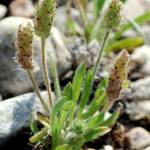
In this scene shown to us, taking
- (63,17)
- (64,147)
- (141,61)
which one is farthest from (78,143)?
(63,17)

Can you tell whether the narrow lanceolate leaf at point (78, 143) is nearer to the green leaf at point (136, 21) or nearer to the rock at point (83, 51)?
the rock at point (83, 51)

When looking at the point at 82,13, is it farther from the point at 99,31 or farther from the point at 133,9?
the point at 133,9

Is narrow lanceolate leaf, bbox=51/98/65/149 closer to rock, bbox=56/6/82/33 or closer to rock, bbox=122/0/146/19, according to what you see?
rock, bbox=56/6/82/33

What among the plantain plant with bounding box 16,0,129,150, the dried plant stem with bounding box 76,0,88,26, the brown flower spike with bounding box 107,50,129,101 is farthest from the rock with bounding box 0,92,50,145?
the dried plant stem with bounding box 76,0,88,26

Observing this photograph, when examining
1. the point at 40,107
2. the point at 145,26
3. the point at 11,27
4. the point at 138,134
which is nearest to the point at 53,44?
the point at 11,27

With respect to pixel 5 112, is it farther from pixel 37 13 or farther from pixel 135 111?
pixel 135 111
